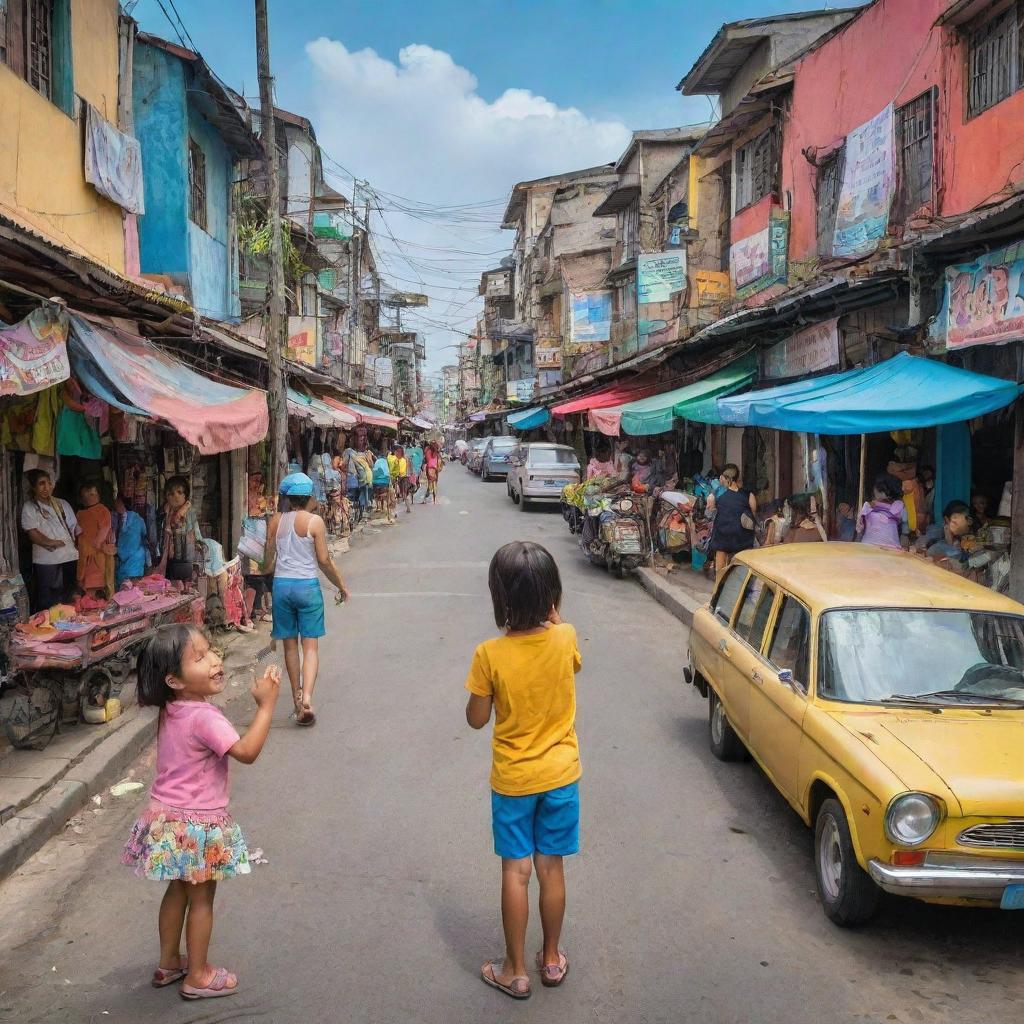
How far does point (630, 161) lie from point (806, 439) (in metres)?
19.1

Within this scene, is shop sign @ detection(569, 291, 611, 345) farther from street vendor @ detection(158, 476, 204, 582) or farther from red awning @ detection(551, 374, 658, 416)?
street vendor @ detection(158, 476, 204, 582)

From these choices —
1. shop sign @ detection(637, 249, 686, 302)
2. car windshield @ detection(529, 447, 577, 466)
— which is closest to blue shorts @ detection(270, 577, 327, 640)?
shop sign @ detection(637, 249, 686, 302)

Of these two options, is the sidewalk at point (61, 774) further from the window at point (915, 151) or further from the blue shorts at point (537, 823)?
the window at point (915, 151)

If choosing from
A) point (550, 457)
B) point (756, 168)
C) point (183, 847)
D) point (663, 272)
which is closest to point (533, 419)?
point (550, 457)

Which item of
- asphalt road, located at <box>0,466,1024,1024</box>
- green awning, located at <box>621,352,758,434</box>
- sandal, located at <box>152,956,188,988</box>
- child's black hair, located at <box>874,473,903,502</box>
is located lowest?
asphalt road, located at <box>0,466,1024,1024</box>

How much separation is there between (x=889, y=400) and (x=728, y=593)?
9.03 feet

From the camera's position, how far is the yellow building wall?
28.0 ft

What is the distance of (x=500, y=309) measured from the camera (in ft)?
233

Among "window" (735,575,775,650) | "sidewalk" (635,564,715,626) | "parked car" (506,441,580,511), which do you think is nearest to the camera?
"window" (735,575,775,650)

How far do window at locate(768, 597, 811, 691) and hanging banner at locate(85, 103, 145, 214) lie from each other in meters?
9.16

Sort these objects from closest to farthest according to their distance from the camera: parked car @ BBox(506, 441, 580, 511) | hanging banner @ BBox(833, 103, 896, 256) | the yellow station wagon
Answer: the yellow station wagon, hanging banner @ BBox(833, 103, 896, 256), parked car @ BBox(506, 441, 580, 511)

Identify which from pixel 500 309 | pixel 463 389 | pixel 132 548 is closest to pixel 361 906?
pixel 132 548

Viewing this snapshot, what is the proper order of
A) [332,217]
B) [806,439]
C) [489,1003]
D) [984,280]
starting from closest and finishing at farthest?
[489,1003] < [984,280] < [806,439] < [332,217]

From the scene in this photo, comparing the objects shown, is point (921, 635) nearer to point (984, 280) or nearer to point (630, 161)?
point (984, 280)
